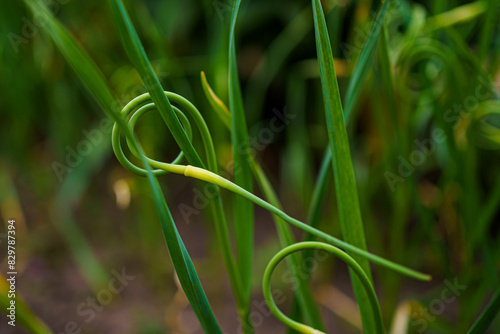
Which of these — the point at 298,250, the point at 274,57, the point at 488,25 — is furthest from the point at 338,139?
the point at 274,57

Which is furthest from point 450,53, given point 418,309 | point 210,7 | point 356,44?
→ point 210,7

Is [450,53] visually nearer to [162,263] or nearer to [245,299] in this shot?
[245,299]

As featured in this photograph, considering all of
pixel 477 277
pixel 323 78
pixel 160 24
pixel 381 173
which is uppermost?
pixel 160 24

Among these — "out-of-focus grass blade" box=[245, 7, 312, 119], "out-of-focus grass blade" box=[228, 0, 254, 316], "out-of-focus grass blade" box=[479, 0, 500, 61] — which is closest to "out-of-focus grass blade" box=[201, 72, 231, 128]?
"out-of-focus grass blade" box=[228, 0, 254, 316]

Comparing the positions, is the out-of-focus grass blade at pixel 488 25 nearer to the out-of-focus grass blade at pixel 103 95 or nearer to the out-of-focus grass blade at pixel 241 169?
the out-of-focus grass blade at pixel 241 169

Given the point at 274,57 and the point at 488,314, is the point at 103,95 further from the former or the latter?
the point at 274,57

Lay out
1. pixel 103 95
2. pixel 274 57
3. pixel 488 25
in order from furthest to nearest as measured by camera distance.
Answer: pixel 274 57 < pixel 488 25 < pixel 103 95

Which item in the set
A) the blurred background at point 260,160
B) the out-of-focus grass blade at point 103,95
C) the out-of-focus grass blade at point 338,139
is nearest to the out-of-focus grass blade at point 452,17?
the blurred background at point 260,160
